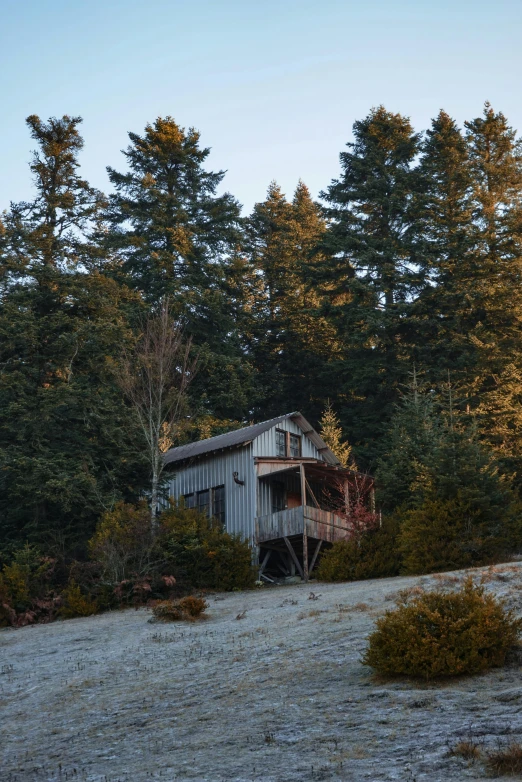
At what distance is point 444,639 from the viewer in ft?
37.6

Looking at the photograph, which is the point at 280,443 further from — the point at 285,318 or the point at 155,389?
the point at 285,318

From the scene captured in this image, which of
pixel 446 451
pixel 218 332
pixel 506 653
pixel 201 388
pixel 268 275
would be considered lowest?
pixel 506 653

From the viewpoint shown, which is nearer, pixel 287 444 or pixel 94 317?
pixel 94 317

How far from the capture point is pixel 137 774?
30.0 ft

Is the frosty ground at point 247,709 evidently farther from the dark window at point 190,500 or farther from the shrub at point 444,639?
the dark window at point 190,500

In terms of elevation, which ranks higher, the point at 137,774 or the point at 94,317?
the point at 94,317

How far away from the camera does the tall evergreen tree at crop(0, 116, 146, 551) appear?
96.7 ft

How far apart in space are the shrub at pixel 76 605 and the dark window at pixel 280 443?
12274 mm

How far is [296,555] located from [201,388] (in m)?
15.8

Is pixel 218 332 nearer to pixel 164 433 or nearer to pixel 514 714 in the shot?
pixel 164 433

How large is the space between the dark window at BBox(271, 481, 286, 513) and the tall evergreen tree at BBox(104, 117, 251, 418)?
39.0ft

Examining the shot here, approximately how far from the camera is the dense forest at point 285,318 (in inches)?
1177

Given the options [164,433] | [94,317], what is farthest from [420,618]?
[94,317]

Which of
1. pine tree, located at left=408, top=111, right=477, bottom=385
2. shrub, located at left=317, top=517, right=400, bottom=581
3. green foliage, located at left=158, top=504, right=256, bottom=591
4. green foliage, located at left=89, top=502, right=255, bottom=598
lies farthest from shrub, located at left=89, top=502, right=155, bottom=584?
pine tree, located at left=408, top=111, right=477, bottom=385
